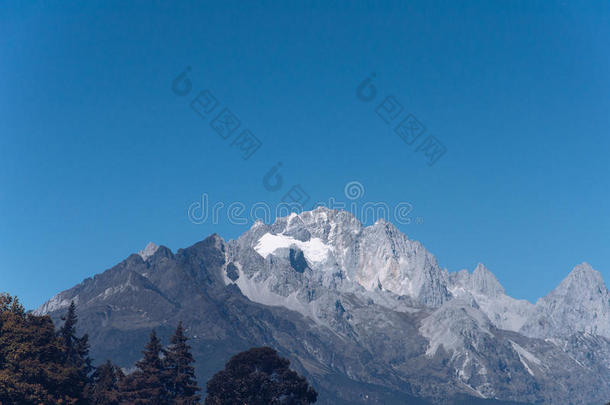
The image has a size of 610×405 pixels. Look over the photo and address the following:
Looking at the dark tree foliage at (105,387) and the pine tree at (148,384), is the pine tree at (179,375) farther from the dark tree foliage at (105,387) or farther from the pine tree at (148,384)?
the dark tree foliage at (105,387)

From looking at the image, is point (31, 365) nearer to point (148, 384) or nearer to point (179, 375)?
point (148, 384)

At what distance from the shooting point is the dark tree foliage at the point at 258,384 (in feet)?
419

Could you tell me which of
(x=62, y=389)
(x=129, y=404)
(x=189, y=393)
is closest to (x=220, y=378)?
(x=189, y=393)

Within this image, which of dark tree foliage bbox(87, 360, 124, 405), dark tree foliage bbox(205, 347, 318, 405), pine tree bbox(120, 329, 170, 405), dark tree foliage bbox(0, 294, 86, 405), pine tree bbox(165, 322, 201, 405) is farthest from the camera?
pine tree bbox(165, 322, 201, 405)

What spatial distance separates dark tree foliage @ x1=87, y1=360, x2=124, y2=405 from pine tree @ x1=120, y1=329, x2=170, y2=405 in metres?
1.80

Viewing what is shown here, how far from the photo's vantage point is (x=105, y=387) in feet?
457

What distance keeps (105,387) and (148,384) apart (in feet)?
44.1

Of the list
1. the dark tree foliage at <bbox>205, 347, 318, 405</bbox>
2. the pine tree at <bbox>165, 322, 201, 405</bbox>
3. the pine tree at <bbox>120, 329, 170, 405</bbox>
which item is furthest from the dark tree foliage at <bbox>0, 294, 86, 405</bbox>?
the dark tree foliage at <bbox>205, 347, 318, 405</bbox>

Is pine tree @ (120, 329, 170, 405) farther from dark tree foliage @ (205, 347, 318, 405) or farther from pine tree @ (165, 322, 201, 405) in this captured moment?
dark tree foliage @ (205, 347, 318, 405)

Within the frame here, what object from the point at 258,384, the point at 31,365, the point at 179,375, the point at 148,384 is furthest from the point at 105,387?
the point at 31,365

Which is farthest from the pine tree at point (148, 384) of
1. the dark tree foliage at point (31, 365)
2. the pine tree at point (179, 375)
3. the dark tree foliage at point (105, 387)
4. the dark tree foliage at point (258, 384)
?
the dark tree foliage at point (31, 365)

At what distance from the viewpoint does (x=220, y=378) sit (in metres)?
133

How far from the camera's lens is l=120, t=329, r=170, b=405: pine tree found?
128375mm

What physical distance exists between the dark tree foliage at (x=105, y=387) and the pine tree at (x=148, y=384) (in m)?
1.80
